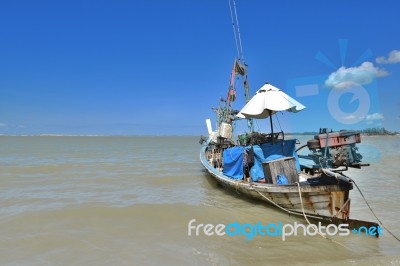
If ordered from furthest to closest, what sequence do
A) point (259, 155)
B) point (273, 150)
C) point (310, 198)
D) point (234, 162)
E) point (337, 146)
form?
point (234, 162) → point (273, 150) → point (259, 155) → point (337, 146) → point (310, 198)

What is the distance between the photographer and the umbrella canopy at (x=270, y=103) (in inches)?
369

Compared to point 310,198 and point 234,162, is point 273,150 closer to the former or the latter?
point 234,162

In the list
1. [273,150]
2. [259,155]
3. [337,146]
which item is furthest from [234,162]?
[337,146]

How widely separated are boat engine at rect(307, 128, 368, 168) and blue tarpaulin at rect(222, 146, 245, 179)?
2.91m

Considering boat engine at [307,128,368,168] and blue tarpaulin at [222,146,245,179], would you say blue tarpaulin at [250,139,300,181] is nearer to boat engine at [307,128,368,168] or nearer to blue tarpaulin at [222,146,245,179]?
blue tarpaulin at [222,146,245,179]

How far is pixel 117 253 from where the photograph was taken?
6.15m

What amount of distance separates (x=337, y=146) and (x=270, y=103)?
8.01 feet

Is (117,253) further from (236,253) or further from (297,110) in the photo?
(297,110)

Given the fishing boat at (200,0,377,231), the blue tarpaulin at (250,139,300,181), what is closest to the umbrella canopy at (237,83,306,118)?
the fishing boat at (200,0,377,231)

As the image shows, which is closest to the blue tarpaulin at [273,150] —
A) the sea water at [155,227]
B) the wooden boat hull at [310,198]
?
the wooden boat hull at [310,198]

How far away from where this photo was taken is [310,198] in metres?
7.39

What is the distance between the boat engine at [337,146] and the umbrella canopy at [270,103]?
1425mm

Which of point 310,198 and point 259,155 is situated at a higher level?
point 259,155

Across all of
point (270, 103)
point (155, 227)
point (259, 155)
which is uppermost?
point (270, 103)
